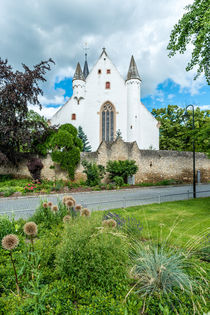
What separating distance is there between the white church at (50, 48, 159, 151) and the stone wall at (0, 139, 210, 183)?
25.1 feet

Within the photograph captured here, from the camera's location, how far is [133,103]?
2766cm

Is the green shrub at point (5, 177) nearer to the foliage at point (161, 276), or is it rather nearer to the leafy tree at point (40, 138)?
the leafy tree at point (40, 138)

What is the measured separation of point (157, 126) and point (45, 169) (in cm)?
1844

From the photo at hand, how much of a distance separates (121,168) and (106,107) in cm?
1498

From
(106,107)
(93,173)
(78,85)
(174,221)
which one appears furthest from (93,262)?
(78,85)

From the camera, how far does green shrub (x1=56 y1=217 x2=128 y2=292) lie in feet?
8.30

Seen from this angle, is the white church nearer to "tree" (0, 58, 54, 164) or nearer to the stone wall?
the stone wall

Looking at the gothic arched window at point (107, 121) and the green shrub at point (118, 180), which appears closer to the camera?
the green shrub at point (118, 180)

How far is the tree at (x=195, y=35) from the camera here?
752 centimetres

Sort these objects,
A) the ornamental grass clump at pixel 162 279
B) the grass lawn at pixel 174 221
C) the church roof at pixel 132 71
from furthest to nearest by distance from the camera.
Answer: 1. the church roof at pixel 132 71
2. the grass lawn at pixel 174 221
3. the ornamental grass clump at pixel 162 279

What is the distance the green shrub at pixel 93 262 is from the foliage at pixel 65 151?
46.8 ft

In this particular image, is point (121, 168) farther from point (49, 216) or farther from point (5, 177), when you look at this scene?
point (49, 216)

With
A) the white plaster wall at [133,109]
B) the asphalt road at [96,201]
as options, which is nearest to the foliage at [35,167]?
the asphalt road at [96,201]

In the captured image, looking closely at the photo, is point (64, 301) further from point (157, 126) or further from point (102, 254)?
point (157, 126)
